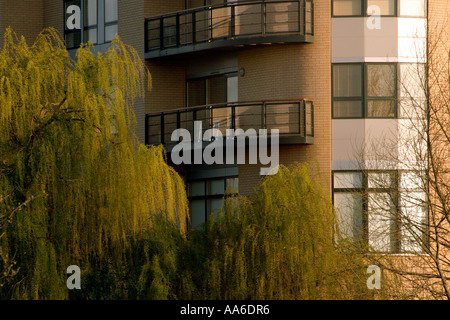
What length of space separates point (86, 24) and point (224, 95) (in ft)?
19.8

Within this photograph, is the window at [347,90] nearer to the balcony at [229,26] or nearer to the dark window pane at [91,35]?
the balcony at [229,26]

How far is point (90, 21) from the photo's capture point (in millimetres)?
32062

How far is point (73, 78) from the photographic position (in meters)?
19.5

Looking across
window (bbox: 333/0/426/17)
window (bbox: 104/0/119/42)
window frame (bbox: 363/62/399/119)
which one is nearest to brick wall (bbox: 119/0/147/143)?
window (bbox: 104/0/119/42)

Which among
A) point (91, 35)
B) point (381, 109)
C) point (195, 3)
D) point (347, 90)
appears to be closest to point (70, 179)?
point (347, 90)

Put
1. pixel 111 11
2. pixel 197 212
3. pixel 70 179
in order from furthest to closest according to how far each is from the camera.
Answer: pixel 111 11
pixel 197 212
pixel 70 179

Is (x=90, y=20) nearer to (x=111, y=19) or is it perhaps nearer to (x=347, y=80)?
(x=111, y=19)

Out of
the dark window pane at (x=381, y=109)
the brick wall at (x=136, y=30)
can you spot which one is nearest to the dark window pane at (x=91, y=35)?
the brick wall at (x=136, y=30)

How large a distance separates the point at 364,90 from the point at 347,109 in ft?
2.24

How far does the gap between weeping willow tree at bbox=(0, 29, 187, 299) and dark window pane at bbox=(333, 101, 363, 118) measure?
7081 millimetres

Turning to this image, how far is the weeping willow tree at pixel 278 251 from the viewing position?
66.4ft

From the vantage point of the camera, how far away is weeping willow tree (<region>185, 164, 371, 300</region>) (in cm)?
2023

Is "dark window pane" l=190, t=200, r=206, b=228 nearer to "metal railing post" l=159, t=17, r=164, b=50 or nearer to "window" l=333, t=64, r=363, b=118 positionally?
"metal railing post" l=159, t=17, r=164, b=50
